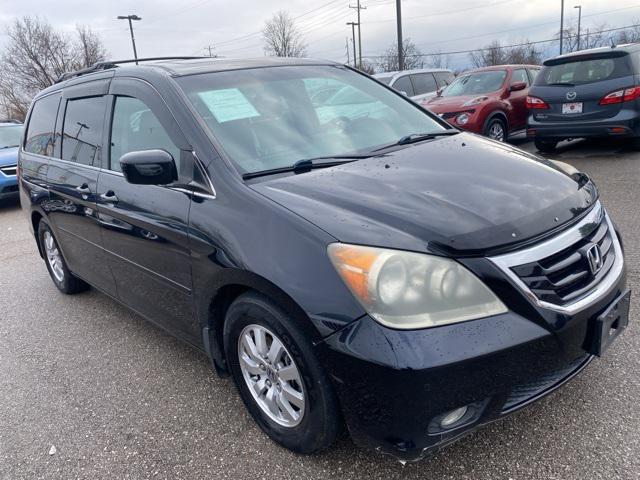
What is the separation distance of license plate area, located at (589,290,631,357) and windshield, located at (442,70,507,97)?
8183mm

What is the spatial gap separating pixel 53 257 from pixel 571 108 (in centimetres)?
746

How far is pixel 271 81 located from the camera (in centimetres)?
310

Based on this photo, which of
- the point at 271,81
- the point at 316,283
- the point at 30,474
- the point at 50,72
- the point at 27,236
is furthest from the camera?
the point at 50,72

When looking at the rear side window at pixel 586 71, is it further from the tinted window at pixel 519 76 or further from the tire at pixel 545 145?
the tinted window at pixel 519 76

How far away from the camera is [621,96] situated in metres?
7.72

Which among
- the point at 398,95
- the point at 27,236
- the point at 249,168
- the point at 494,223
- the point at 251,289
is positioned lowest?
the point at 27,236

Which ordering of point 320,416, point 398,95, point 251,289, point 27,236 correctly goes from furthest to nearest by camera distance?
1. point 27,236
2. point 398,95
3. point 251,289
4. point 320,416

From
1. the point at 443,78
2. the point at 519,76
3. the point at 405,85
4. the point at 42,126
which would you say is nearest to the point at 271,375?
the point at 42,126

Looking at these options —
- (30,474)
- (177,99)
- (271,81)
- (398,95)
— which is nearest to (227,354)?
(30,474)

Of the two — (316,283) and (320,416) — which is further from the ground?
(316,283)

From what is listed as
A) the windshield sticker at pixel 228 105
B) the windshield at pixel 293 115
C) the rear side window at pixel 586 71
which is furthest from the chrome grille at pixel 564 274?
the rear side window at pixel 586 71

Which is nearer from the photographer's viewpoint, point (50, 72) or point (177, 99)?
point (177, 99)

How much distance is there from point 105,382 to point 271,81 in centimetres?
206

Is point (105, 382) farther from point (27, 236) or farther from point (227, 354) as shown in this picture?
point (27, 236)
